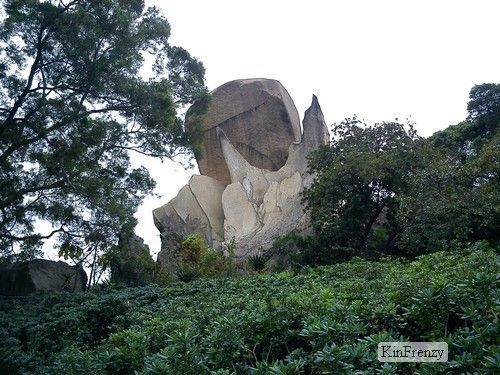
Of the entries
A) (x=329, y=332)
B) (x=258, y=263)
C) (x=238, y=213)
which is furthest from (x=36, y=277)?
(x=329, y=332)

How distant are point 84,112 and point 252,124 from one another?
991 cm

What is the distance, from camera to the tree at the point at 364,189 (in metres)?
13.2

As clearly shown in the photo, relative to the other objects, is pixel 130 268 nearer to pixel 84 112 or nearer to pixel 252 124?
pixel 84 112

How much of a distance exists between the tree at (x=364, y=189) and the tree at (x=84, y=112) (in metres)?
3.27

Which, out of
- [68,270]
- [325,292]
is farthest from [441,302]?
[68,270]

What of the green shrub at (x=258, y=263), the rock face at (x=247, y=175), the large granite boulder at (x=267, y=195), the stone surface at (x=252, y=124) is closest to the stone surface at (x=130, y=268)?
the green shrub at (x=258, y=263)

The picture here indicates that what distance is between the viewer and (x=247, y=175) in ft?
64.4

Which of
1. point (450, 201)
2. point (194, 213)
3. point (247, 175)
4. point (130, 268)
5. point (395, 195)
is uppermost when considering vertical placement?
point (247, 175)

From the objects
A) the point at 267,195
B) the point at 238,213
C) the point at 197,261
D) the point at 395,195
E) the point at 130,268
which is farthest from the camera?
the point at 238,213

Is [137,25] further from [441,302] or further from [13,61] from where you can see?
[441,302]

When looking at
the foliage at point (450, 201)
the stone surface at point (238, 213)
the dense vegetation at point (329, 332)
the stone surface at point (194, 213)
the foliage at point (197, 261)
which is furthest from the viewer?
the stone surface at point (194, 213)

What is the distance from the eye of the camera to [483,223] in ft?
35.9

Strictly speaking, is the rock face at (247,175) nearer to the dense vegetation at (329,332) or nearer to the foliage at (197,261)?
the foliage at (197,261)

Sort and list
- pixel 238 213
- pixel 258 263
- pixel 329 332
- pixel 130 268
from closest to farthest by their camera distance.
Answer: pixel 329 332 < pixel 258 263 < pixel 130 268 < pixel 238 213
